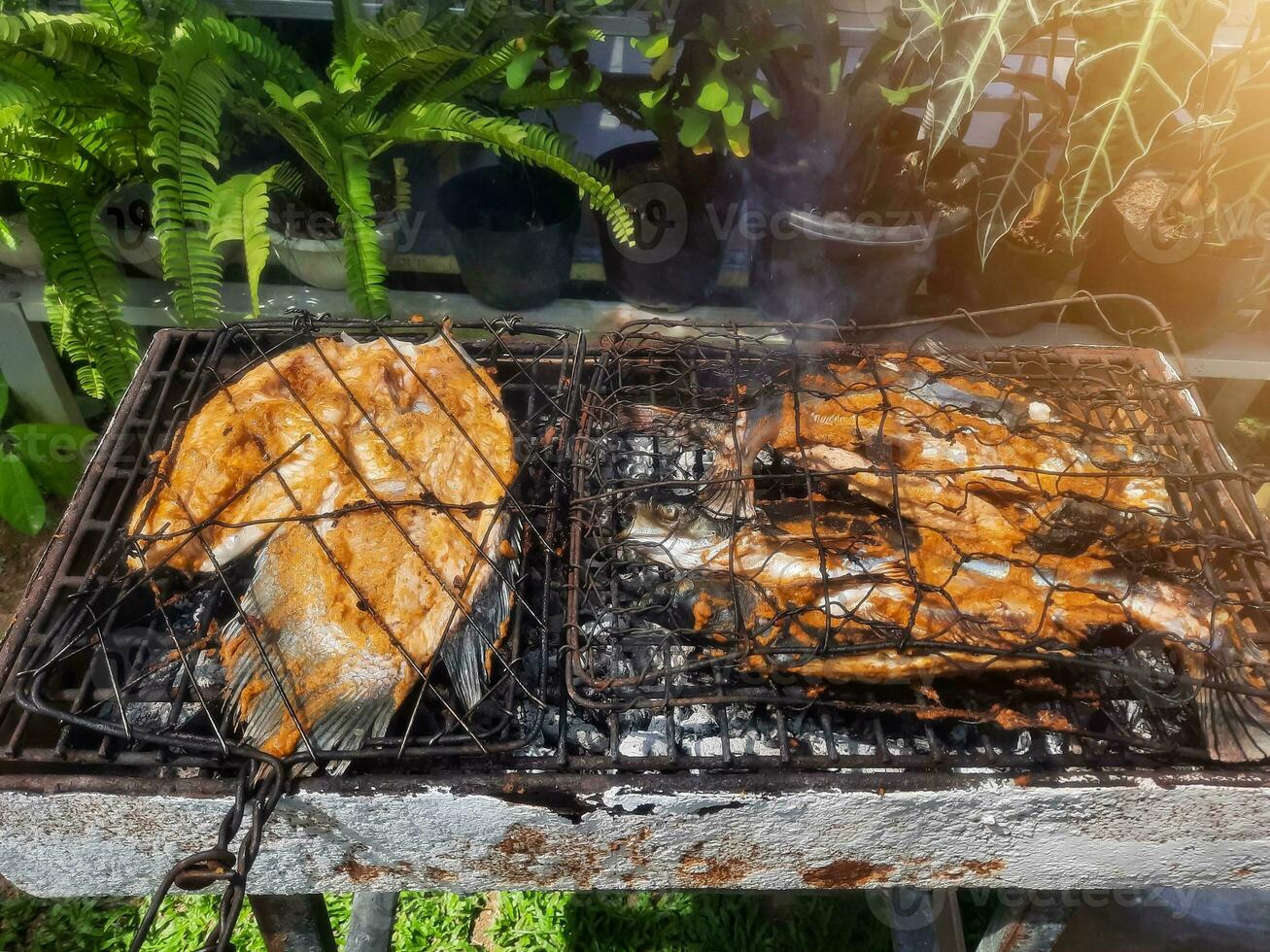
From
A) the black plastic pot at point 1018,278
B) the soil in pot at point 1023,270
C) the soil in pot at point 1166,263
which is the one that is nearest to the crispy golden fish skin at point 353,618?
the soil in pot at point 1023,270

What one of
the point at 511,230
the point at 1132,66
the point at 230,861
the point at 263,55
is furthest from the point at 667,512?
the point at 263,55

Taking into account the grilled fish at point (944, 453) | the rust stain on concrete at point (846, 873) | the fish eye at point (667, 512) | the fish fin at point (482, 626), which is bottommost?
the rust stain on concrete at point (846, 873)

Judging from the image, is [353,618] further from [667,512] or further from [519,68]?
[519,68]

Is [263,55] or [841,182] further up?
[263,55]

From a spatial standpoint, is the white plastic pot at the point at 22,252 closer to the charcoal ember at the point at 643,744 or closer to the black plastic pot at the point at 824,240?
the black plastic pot at the point at 824,240

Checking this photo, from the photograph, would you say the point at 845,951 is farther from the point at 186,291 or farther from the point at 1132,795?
the point at 186,291

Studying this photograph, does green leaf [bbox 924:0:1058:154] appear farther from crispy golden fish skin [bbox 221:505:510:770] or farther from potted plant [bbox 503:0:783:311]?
crispy golden fish skin [bbox 221:505:510:770]

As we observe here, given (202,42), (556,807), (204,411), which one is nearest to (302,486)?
(204,411)
